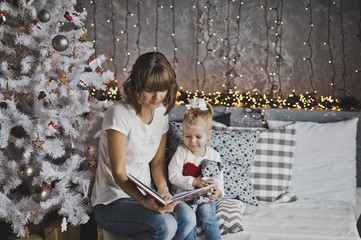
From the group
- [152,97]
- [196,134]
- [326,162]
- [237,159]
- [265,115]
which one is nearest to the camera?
[152,97]

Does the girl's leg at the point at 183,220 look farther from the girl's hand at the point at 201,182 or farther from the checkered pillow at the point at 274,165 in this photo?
the checkered pillow at the point at 274,165

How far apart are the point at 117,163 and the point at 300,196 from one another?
132 cm

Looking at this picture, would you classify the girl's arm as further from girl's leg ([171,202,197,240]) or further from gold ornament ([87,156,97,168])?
gold ornament ([87,156,97,168])

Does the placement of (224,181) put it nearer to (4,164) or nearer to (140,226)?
(140,226)

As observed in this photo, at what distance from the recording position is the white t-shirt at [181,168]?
2.00 metres

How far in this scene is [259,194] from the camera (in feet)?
7.70

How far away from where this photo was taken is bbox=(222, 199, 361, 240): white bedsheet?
1884mm

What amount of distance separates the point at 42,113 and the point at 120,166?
0.75 metres

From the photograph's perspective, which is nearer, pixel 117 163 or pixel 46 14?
pixel 117 163

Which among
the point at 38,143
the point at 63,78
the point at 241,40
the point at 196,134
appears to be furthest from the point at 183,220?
the point at 241,40

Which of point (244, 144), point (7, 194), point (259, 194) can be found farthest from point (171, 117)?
point (7, 194)

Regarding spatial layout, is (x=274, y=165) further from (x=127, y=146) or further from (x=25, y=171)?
(x=25, y=171)

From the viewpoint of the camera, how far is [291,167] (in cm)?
238

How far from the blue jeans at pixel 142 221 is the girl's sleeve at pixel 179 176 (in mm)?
202
